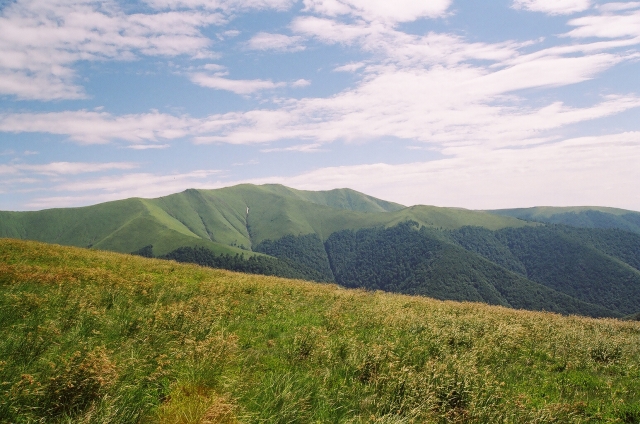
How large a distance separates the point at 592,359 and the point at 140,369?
12436 millimetres

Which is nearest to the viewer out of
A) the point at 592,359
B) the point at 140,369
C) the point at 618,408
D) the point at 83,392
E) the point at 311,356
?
the point at 83,392

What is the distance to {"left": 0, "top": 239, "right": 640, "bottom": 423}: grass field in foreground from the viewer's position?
18.5 ft

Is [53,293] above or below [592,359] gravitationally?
above

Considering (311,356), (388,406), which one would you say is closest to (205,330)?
(311,356)

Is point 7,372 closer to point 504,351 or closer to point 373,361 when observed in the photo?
point 373,361

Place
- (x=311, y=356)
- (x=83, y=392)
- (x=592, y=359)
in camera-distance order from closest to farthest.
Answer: (x=83, y=392), (x=311, y=356), (x=592, y=359)

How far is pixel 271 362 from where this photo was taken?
8430 millimetres

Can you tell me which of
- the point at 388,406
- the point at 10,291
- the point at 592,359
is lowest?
the point at 592,359

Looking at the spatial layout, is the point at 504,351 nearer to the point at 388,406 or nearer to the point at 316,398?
the point at 388,406

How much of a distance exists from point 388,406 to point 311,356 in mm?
2536

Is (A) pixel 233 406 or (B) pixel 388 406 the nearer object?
(A) pixel 233 406

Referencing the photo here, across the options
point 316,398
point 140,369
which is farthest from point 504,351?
point 140,369

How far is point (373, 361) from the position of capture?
835 centimetres

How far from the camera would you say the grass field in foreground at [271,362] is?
563 centimetres
